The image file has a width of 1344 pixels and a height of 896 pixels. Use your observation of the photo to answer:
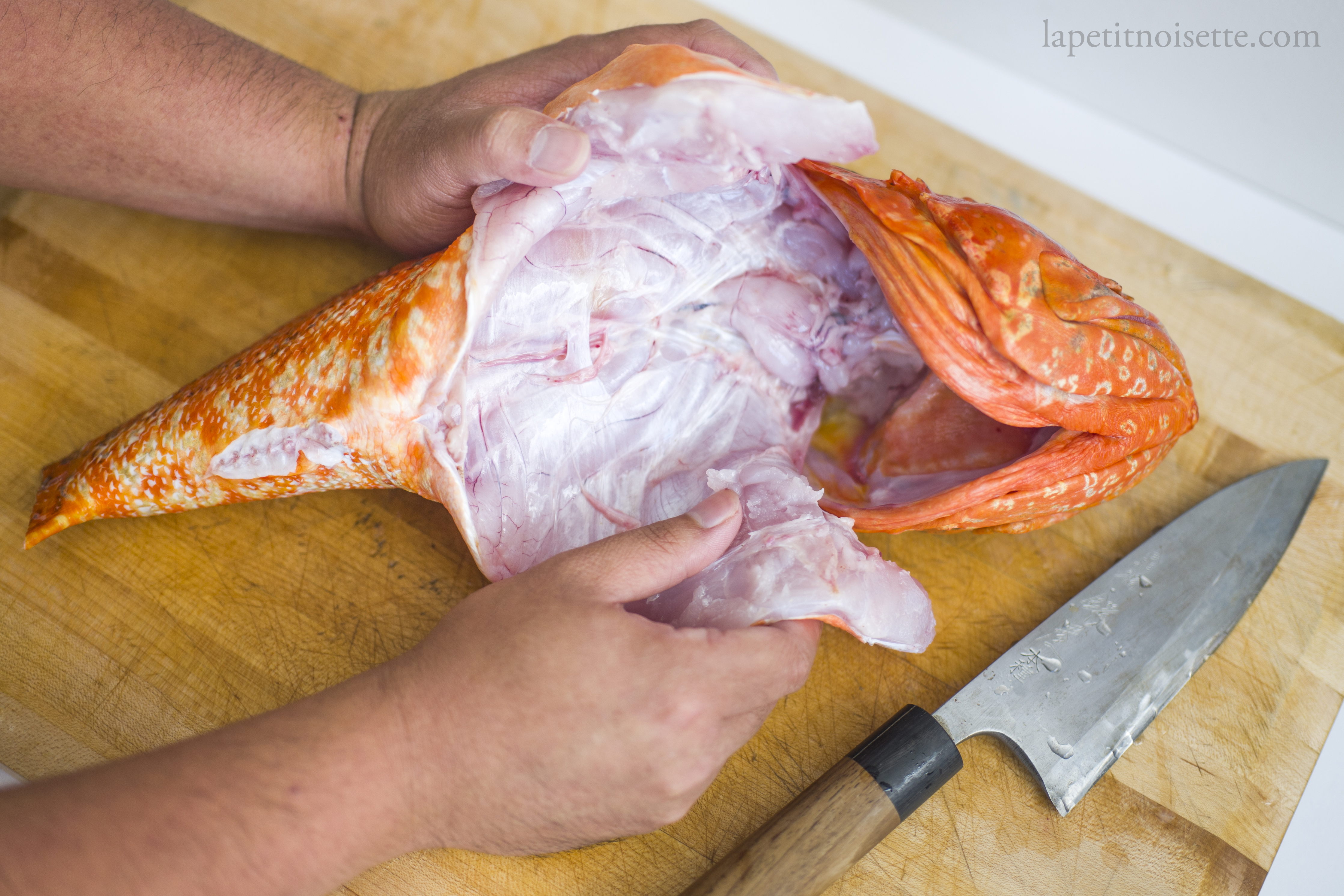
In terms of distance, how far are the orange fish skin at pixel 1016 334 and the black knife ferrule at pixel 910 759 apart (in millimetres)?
398

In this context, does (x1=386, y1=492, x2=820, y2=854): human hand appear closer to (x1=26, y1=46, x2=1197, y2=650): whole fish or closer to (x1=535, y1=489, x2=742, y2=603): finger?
(x1=535, y1=489, x2=742, y2=603): finger

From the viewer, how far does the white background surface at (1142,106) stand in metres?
2.05

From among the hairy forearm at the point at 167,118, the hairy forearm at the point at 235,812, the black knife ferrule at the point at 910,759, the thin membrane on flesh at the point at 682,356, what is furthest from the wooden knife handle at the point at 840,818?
the hairy forearm at the point at 167,118

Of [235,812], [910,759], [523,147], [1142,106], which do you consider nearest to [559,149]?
[523,147]

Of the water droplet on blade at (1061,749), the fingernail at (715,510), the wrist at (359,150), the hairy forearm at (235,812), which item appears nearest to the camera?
the hairy forearm at (235,812)

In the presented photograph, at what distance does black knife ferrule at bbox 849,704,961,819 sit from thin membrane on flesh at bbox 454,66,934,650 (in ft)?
0.55

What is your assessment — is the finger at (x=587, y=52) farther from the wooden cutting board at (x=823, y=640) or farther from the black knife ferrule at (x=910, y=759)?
the black knife ferrule at (x=910, y=759)

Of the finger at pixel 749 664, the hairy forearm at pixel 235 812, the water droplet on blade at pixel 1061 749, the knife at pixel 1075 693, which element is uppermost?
the hairy forearm at pixel 235 812

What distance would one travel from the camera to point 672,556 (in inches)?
51.4

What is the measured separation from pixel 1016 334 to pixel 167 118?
1.85 m

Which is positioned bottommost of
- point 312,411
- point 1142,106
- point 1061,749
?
point 1061,749

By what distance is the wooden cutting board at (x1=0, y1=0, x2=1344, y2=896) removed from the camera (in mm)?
1616

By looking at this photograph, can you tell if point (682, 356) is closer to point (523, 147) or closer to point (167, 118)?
point (523, 147)

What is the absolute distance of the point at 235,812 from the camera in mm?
1104
